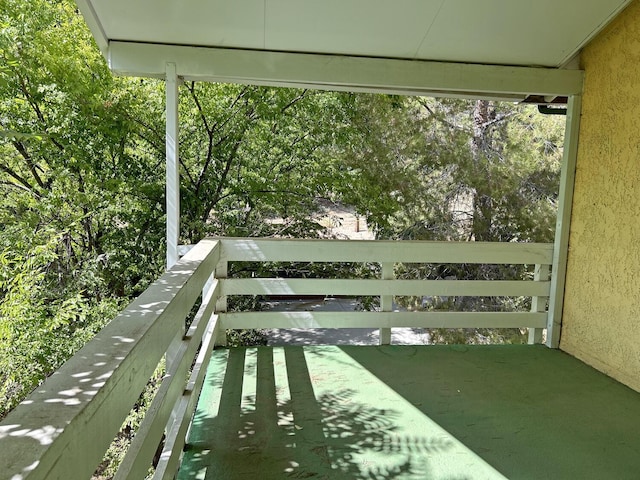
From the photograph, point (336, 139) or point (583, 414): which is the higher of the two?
point (336, 139)

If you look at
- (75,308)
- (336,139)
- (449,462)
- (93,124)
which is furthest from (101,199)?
(449,462)

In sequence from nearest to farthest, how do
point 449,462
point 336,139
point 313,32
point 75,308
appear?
point 449,462, point 313,32, point 75,308, point 336,139

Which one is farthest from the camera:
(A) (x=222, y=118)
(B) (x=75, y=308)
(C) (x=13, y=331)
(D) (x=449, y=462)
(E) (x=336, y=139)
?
(E) (x=336, y=139)

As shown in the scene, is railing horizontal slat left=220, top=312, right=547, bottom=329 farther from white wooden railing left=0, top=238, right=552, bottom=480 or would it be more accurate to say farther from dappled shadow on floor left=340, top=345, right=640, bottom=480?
dappled shadow on floor left=340, top=345, right=640, bottom=480

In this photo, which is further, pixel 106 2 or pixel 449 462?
pixel 106 2

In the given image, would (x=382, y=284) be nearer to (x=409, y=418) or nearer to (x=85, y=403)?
(x=409, y=418)

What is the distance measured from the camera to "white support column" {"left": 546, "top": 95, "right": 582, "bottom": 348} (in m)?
3.52

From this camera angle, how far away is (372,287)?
3.59m

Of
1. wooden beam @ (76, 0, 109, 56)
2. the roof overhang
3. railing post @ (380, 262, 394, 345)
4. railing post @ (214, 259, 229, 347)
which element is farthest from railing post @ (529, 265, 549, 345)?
wooden beam @ (76, 0, 109, 56)

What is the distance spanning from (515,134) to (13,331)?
819 centimetres

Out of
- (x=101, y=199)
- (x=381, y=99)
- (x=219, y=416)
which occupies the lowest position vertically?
(x=219, y=416)

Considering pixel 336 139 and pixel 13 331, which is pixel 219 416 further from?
pixel 336 139

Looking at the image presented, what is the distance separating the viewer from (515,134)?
25.9 ft

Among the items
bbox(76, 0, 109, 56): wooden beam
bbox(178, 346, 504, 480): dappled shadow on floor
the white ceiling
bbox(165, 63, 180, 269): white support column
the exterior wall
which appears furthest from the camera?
bbox(165, 63, 180, 269): white support column
